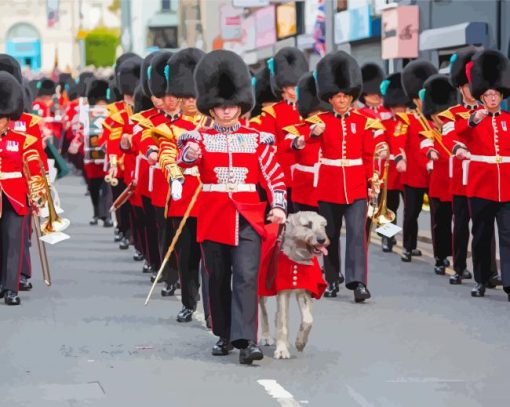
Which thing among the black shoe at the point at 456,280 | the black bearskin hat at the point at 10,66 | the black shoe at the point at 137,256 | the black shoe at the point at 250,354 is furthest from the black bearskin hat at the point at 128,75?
the black shoe at the point at 250,354

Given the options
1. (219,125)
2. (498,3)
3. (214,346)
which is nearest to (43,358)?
(214,346)

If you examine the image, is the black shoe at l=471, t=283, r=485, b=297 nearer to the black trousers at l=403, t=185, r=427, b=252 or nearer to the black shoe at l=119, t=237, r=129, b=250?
the black trousers at l=403, t=185, r=427, b=252

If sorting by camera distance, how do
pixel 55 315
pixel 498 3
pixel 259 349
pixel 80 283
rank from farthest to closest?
1. pixel 498 3
2. pixel 80 283
3. pixel 55 315
4. pixel 259 349

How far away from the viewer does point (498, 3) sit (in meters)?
28.7

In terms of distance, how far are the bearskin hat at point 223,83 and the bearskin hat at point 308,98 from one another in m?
4.72

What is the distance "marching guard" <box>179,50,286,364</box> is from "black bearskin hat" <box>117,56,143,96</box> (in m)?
8.66

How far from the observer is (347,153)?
15.1 meters

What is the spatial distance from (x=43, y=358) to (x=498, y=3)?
718 inches

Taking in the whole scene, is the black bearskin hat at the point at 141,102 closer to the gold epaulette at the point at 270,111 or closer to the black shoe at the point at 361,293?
the gold epaulette at the point at 270,111

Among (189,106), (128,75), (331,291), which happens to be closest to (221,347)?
(189,106)

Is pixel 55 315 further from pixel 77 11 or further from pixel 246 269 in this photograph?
pixel 77 11

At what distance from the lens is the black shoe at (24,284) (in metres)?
16.2

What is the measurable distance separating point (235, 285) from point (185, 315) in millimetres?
2091

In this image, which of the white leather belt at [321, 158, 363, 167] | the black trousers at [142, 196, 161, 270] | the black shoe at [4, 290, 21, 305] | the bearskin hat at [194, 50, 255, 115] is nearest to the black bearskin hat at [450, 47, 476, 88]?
the white leather belt at [321, 158, 363, 167]
